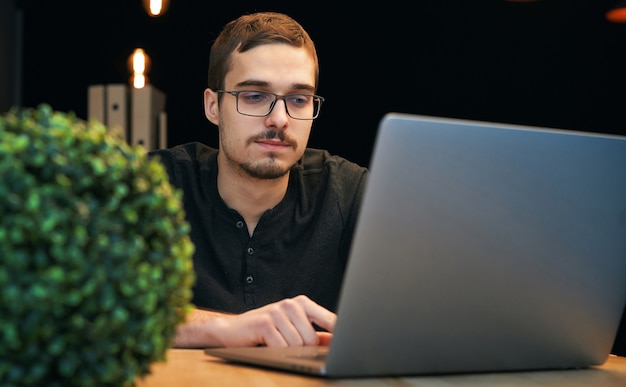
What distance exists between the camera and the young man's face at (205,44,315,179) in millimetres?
2039

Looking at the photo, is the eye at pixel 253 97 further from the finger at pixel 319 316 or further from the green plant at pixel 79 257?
the green plant at pixel 79 257

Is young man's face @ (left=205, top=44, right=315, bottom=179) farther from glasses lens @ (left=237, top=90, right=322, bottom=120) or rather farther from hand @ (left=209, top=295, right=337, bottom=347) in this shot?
hand @ (left=209, top=295, right=337, bottom=347)

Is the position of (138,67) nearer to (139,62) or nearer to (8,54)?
(139,62)

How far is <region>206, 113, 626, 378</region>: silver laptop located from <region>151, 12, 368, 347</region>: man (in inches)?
35.8

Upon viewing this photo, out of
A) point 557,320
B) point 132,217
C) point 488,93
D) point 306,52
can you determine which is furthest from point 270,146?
point 488,93

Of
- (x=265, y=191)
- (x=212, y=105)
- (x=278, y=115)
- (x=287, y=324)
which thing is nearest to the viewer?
(x=287, y=324)

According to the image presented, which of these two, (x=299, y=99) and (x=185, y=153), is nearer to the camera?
(x=299, y=99)

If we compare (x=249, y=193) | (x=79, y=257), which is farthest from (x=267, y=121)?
(x=79, y=257)

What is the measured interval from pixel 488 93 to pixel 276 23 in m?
2.93

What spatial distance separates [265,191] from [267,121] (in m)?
0.20

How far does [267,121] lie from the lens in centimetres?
203

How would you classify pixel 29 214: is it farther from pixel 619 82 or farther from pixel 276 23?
pixel 619 82

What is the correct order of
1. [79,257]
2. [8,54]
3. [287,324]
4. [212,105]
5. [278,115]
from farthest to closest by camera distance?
1. [8,54]
2. [212,105]
3. [278,115]
4. [287,324]
5. [79,257]

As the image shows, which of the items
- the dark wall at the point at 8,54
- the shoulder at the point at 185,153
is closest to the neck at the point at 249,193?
the shoulder at the point at 185,153
